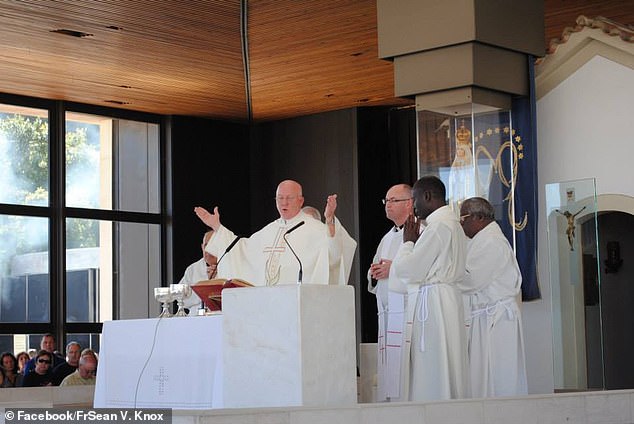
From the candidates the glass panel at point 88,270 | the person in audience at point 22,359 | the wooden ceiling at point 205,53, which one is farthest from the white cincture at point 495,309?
the glass panel at point 88,270

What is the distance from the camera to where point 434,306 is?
21.9ft

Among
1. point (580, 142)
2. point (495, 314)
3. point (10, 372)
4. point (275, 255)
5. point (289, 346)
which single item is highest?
point (580, 142)

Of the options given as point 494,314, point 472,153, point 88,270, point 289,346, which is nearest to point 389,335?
point 494,314

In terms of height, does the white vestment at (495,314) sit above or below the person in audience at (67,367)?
above

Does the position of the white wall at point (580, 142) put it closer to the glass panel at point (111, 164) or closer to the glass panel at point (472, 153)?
the glass panel at point (472, 153)

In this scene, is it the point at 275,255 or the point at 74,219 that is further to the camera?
the point at 74,219

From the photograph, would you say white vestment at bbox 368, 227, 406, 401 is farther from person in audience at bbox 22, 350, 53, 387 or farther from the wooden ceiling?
person in audience at bbox 22, 350, 53, 387

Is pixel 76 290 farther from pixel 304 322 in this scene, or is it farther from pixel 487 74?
pixel 304 322

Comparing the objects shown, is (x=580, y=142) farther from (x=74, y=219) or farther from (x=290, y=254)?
(x=74, y=219)

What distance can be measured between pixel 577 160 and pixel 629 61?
0.85 m

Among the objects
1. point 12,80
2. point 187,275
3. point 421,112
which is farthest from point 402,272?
point 12,80

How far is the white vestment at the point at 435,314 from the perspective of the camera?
21.7 feet

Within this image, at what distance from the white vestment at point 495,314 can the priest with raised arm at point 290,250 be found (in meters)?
0.92

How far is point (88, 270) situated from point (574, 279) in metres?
7.09
